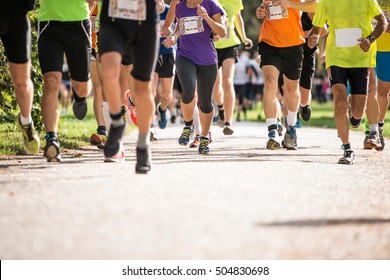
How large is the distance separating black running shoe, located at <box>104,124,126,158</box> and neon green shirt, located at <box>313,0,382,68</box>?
3653mm

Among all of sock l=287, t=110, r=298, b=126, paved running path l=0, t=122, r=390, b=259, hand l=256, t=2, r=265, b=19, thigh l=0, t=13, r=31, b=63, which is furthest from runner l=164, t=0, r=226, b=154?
thigh l=0, t=13, r=31, b=63

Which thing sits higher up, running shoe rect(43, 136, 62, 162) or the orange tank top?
the orange tank top

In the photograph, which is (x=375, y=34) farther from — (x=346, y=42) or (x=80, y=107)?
(x=80, y=107)

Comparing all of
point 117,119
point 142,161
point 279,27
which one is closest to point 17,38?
point 117,119

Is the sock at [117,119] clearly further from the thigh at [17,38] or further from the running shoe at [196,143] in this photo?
the running shoe at [196,143]

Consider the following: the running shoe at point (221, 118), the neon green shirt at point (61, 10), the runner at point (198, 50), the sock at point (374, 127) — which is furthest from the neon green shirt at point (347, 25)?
the running shoe at point (221, 118)

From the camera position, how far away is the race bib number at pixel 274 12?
12.3m

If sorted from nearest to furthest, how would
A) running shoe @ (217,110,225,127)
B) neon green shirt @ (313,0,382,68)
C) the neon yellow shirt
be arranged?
1. neon green shirt @ (313,0,382,68)
2. the neon yellow shirt
3. running shoe @ (217,110,225,127)

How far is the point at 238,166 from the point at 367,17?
9.15 feet

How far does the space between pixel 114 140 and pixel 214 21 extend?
3434 mm

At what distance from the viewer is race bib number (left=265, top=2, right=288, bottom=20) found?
40.2 ft

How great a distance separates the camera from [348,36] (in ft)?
35.1

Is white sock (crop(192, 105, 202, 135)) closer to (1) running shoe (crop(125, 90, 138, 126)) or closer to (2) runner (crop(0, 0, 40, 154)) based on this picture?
(1) running shoe (crop(125, 90, 138, 126))
